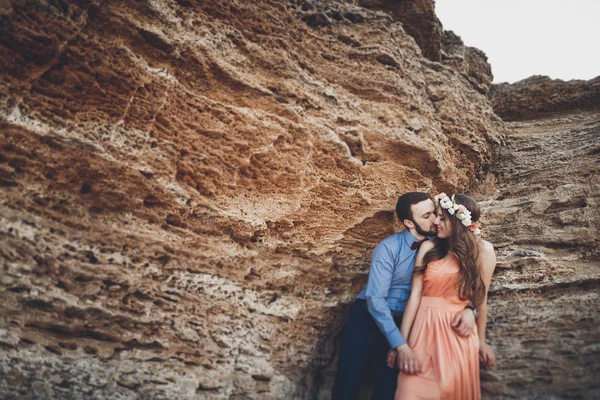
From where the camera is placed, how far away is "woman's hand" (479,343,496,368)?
3490 millimetres

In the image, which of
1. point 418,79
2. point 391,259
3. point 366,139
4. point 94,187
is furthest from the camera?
point 418,79

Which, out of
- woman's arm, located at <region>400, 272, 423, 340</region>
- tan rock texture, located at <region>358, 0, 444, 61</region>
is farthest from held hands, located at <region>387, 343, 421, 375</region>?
tan rock texture, located at <region>358, 0, 444, 61</region>

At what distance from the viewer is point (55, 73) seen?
292 centimetres

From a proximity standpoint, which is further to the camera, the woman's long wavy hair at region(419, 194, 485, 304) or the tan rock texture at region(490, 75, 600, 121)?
the tan rock texture at region(490, 75, 600, 121)

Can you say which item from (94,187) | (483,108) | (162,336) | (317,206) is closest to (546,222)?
(483,108)

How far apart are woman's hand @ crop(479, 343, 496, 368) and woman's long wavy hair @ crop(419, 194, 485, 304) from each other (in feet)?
1.62

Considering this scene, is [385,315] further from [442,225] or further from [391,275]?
[442,225]

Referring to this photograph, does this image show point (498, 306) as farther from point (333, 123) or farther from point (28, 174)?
point (28, 174)

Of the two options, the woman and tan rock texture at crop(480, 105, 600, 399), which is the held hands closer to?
the woman

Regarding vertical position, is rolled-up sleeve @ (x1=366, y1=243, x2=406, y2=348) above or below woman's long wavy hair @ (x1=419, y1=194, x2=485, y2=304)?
below

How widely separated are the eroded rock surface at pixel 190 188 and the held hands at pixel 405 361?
2.87ft

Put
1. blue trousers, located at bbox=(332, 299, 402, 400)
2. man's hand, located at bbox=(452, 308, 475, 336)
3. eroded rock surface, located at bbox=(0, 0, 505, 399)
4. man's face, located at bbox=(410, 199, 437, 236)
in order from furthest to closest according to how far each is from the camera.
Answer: man's face, located at bbox=(410, 199, 437, 236) → blue trousers, located at bbox=(332, 299, 402, 400) → man's hand, located at bbox=(452, 308, 475, 336) → eroded rock surface, located at bbox=(0, 0, 505, 399)

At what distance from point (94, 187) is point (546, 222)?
507 cm

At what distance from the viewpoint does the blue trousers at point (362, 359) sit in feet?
11.1
